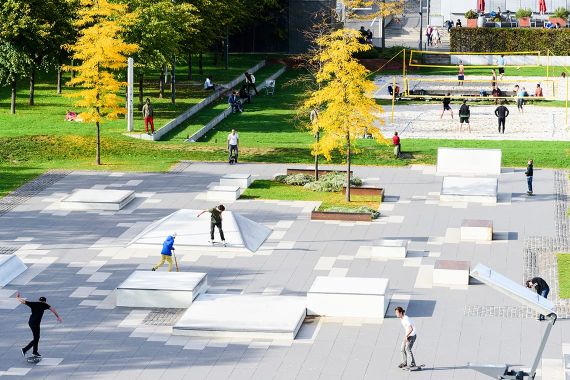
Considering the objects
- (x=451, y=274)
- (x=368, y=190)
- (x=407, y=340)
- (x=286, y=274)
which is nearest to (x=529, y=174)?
(x=368, y=190)

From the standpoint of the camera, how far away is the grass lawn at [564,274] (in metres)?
34.7

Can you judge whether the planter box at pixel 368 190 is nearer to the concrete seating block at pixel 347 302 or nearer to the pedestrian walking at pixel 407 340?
the concrete seating block at pixel 347 302

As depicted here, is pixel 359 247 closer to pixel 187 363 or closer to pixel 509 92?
pixel 187 363

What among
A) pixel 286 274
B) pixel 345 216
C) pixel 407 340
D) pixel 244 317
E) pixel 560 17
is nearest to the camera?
pixel 407 340

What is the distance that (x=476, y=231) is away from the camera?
40031mm

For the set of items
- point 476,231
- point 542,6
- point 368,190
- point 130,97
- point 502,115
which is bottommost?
point 476,231

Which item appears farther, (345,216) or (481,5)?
(481,5)

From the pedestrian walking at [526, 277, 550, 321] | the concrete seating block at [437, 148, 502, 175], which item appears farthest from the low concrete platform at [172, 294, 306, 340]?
the concrete seating block at [437, 148, 502, 175]

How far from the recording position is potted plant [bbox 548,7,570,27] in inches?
3693

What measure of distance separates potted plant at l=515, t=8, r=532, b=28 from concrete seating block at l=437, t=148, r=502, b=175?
45069mm

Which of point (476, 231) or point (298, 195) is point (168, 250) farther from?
point (298, 195)

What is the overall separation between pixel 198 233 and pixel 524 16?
198ft

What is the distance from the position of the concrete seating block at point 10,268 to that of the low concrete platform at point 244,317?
593 centimetres

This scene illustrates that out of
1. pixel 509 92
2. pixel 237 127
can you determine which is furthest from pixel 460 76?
pixel 237 127
